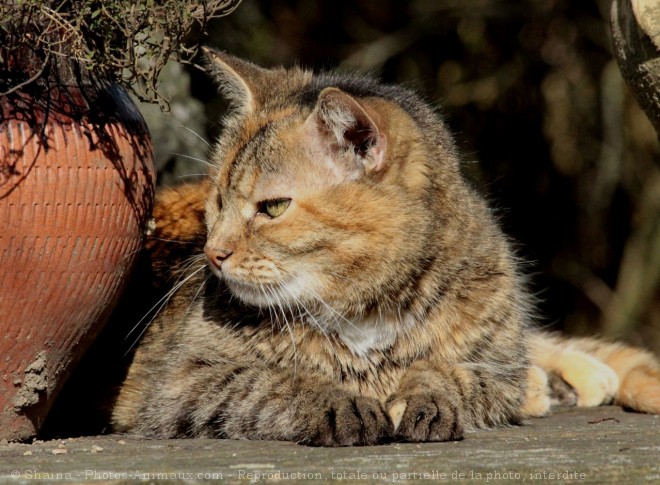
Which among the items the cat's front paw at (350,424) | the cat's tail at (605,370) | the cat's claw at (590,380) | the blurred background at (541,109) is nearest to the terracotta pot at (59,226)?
the cat's front paw at (350,424)

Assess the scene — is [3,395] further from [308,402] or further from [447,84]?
[447,84]

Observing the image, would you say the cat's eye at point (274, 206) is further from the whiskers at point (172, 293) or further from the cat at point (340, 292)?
the whiskers at point (172, 293)

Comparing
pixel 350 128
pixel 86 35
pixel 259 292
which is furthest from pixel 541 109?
pixel 86 35

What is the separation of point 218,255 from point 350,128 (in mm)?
561

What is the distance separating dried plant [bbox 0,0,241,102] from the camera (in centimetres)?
252

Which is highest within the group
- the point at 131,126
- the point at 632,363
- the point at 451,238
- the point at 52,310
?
the point at 131,126

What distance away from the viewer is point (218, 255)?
2.92m

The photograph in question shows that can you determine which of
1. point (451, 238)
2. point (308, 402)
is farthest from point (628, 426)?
point (308, 402)

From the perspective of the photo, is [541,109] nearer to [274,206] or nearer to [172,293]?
[172,293]

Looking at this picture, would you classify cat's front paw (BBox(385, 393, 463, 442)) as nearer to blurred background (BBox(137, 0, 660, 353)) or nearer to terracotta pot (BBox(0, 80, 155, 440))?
terracotta pot (BBox(0, 80, 155, 440))

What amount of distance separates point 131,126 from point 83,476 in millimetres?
1096

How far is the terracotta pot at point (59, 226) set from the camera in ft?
8.18

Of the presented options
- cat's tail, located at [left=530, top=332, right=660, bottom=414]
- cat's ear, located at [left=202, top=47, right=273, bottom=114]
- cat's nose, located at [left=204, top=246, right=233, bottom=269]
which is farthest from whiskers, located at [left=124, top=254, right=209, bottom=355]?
cat's tail, located at [left=530, top=332, right=660, bottom=414]

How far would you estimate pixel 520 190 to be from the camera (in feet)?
25.6
